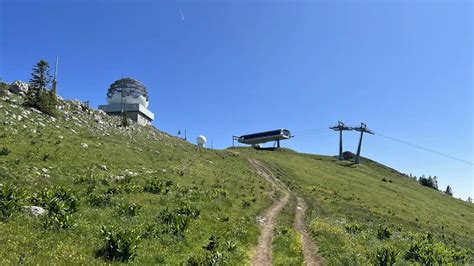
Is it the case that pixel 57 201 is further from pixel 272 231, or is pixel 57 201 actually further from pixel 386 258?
pixel 386 258

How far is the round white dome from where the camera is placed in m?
94.2

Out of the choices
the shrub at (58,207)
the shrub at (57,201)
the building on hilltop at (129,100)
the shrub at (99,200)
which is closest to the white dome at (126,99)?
the building on hilltop at (129,100)

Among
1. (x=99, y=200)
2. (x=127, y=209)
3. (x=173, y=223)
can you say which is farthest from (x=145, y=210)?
(x=173, y=223)

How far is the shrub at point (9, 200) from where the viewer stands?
16.9m

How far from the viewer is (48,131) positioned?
138 feet

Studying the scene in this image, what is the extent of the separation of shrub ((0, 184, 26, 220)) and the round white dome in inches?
2996

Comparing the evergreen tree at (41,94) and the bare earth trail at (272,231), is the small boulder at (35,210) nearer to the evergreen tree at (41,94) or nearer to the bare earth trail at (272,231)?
the bare earth trail at (272,231)

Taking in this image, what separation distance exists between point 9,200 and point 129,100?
256 ft

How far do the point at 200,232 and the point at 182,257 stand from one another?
5075 millimetres

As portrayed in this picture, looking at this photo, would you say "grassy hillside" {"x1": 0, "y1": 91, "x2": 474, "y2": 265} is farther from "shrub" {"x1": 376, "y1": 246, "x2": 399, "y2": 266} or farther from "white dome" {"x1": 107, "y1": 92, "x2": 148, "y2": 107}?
"white dome" {"x1": 107, "y1": 92, "x2": 148, "y2": 107}

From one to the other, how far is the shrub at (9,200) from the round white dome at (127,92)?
76086mm

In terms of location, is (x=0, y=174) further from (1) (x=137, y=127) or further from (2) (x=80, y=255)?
(1) (x=137, y=127)

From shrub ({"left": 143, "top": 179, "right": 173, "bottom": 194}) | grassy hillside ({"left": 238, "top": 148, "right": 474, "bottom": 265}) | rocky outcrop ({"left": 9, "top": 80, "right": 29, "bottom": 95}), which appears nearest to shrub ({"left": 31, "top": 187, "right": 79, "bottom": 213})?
shrub ({"left": 143, "top": 179, "right": 173, "bottom": 194})

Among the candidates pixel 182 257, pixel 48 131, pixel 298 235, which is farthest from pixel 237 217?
pixel 48 131
